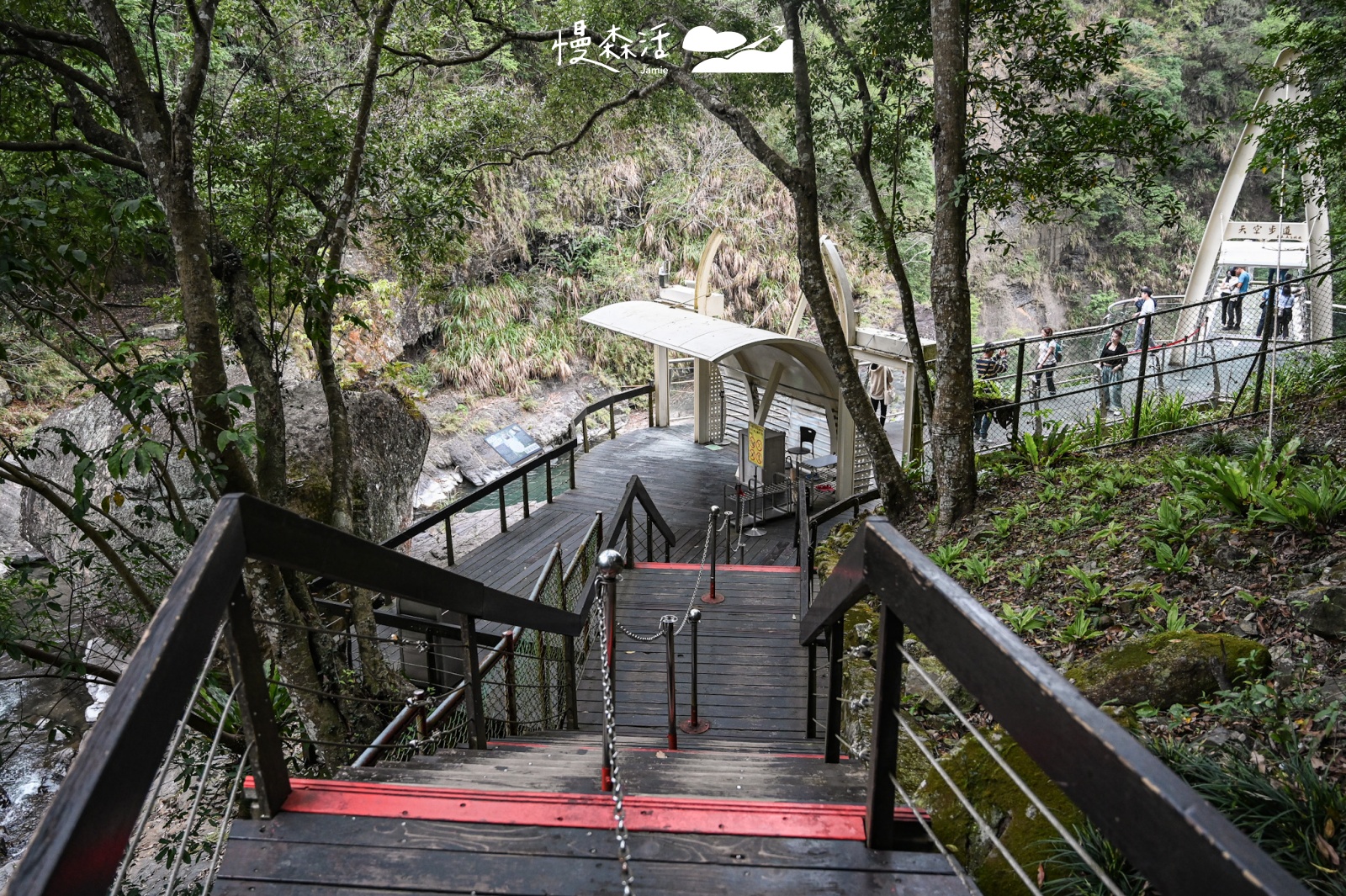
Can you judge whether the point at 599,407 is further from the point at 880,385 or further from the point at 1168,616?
the point at 1168,616

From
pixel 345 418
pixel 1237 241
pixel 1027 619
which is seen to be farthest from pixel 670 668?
pixel 1237 241

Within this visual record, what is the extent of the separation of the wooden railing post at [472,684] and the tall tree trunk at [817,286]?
→ 5.76 meters

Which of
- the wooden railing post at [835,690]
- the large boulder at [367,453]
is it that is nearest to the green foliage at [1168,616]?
the wooden railing post at [835,690]

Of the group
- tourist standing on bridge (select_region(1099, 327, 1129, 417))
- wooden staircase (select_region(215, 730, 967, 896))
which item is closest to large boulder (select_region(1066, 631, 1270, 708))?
wooden staircase (select_region(215, 730, 967, 896))

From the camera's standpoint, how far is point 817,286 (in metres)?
8.60

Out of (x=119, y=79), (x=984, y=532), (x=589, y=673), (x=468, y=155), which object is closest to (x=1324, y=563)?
(x=984, y=532)

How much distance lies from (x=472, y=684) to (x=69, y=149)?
4125 millimetres

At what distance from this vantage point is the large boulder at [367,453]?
8.78m

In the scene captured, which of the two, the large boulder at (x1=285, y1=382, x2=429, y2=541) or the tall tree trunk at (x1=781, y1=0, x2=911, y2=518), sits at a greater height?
the tall tree trunk at (x1=781, y1=0, x2=911, y2=518)

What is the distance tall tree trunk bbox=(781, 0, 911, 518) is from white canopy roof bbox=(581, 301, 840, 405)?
7.35 ft

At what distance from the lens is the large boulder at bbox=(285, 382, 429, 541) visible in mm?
8781

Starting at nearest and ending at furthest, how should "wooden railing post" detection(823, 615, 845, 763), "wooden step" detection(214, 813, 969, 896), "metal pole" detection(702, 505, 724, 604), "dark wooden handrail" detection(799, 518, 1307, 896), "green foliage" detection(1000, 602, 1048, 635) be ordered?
"dark wooden handrail" detection(799, 518, 1307, 896) < "wooden step" detection(214, 813, 969, 896) < "wooden railing post" detection(823, 615, 845, 763) < "green foliage" detection(1000, 602, 1048, 635) < "metal pole" detection(702, 505, 724, 604)

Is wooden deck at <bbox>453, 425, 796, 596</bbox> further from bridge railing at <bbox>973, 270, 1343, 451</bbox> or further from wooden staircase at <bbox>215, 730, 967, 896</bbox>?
wooden staircase at <bbox>215, 730, 967, 896</bbox>
